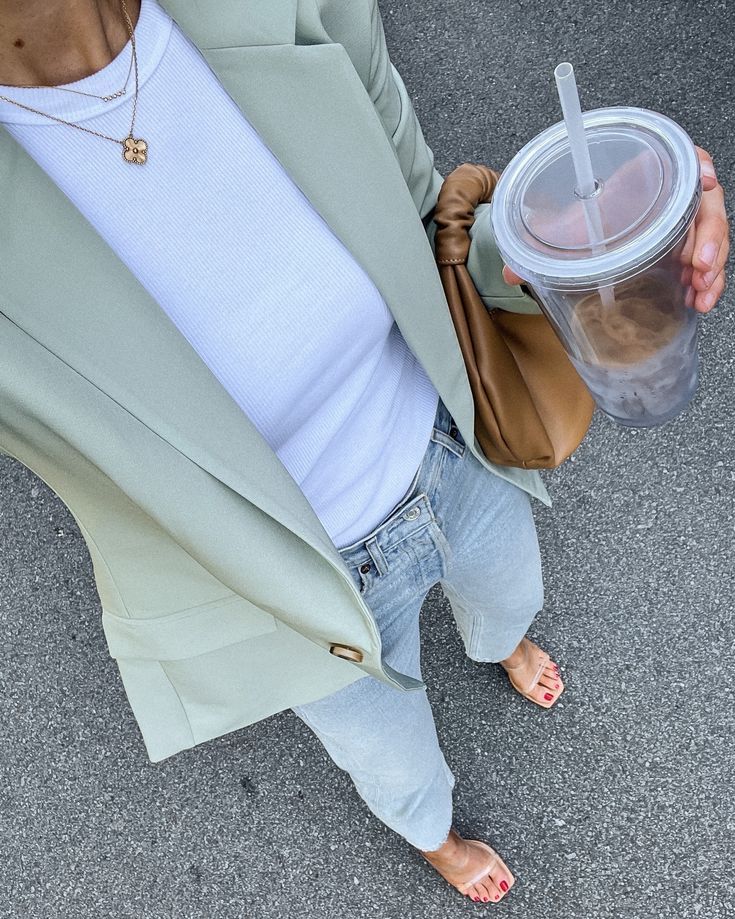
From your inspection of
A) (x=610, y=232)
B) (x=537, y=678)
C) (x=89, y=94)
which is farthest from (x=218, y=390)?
(x=537, y=678)

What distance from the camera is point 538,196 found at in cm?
97

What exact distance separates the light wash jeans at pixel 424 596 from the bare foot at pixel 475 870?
5.8 inches

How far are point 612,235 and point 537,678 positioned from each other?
4.15 feet

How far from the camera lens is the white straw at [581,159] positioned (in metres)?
0.80

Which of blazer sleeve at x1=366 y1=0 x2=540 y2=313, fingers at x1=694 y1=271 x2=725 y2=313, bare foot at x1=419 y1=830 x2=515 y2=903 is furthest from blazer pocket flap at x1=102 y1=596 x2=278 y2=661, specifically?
bare foot at x1=419 y1=830 x2=515 y2=903

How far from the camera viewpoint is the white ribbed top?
883mm

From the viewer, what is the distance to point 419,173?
1.15m

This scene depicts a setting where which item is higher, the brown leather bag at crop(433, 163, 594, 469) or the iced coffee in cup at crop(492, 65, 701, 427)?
the iced coffee in cup at crop(492, 65, 701, 427)

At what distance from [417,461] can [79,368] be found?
0.44m

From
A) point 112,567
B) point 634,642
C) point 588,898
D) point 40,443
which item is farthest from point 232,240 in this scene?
point 588,898

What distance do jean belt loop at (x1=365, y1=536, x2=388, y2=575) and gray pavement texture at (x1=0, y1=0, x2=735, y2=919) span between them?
991mm

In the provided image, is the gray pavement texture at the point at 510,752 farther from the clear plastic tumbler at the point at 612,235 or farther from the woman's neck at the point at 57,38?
the woman's neck at the point at 57,38

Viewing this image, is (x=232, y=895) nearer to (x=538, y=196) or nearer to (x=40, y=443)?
(x=40, y=443)

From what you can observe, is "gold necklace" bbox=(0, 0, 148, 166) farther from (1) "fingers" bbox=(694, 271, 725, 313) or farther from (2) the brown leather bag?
(1) "fingers" bbox=(694, 271, 725, 313)
